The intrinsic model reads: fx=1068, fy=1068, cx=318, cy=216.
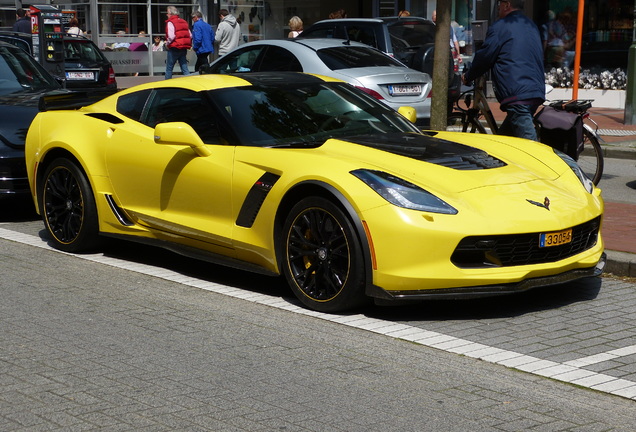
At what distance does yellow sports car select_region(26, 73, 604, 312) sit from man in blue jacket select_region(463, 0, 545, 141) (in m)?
2.23

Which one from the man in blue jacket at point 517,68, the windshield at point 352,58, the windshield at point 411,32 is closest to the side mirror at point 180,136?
the man in blue jacket at point 517,68

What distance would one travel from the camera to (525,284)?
630cm

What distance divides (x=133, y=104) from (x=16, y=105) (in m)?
2.74

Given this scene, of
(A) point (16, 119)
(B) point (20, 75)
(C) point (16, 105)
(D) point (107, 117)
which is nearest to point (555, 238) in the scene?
(D) point (107, 117)

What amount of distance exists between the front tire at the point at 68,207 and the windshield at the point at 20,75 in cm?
316

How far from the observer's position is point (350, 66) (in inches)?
559

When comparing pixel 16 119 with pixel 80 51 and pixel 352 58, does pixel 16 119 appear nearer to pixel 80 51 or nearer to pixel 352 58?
pixel 352 58

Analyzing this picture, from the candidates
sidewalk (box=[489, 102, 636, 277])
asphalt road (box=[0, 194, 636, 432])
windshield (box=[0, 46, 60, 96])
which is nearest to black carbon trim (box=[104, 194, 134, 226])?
asphalt road (box=[0, 194, 636, 432])

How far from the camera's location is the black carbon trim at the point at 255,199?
680cm

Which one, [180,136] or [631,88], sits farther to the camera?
[631,88]

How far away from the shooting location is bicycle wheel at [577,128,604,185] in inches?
437

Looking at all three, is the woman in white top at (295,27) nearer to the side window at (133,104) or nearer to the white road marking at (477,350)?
the side window at (133,104)

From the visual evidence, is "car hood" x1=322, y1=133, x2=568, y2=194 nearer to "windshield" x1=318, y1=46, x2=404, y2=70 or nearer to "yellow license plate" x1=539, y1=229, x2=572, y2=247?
"yellow license plate" x1=539, y1=229, x2=572, y2=247

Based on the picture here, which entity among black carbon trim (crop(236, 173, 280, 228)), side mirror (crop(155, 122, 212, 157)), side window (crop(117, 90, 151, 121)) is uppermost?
side window (crop(117, 90, 151, 121))
